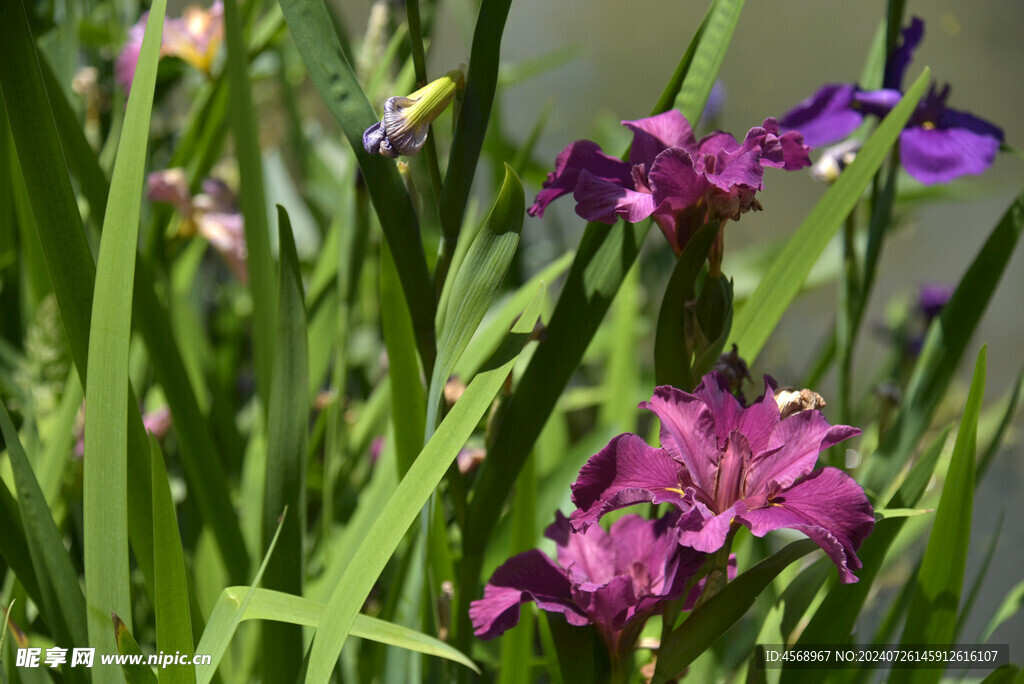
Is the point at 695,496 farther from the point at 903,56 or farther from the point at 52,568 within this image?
the point at 903,56

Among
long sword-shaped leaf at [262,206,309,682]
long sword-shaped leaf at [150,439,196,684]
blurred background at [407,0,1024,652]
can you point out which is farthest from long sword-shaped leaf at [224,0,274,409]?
blurred background at [407,0,1024,652]

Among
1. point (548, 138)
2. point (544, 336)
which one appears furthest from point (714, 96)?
point (544, 336)

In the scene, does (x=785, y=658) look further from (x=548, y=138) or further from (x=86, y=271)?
(x=548, y=138)

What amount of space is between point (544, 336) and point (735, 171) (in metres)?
0.12

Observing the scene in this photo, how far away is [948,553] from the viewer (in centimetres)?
33

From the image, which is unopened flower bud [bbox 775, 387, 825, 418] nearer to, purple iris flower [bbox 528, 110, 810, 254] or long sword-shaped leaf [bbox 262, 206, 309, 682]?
purple iris flower [bbox 528, 110, 810, 254]

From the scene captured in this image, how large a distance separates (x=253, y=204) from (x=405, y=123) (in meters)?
0.19

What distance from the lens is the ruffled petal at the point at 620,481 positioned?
0.87 feet

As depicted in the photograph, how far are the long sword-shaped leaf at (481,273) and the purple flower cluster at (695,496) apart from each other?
0.24ft

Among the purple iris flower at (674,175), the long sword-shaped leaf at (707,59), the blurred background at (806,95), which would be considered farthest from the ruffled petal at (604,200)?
the blurred background at (806,95)

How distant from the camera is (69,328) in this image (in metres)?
0.32

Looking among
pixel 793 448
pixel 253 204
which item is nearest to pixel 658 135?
pixel 793 448

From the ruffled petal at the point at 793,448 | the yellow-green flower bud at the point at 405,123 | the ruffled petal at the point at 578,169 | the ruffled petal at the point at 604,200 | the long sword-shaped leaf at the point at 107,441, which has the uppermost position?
the yellow-green flower bud at the point at 405,123

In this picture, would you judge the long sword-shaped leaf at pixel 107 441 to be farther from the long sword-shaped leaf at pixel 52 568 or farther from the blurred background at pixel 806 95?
the blurred background at pixel 806 95
